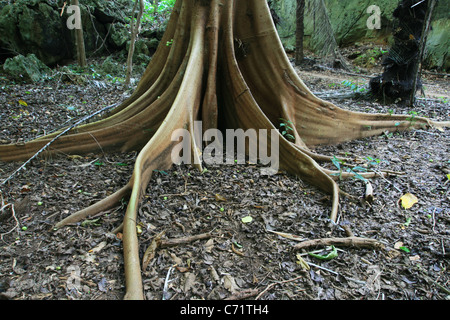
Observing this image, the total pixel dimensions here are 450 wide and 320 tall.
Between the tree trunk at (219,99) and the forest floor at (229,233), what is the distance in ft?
0.70

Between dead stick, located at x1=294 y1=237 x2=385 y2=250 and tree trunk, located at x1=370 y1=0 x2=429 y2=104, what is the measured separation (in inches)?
184

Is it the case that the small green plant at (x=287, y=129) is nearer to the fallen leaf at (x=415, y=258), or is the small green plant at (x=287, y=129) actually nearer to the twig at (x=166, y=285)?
the fallen leaf at (x=415, y=258)

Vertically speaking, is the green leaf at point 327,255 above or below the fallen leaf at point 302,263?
above

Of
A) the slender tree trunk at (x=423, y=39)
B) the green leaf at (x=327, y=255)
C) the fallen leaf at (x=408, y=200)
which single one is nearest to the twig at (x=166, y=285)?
the green leaf at (x=327, y=255)

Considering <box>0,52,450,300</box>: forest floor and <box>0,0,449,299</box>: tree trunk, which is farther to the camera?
<box>0,0,449,299</box>: tree trunk

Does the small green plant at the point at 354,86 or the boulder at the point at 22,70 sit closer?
the small green plant at the point at 354,86

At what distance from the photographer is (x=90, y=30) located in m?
10.8

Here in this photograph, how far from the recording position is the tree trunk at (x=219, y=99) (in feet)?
10.1

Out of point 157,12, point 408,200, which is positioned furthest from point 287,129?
point 157,12

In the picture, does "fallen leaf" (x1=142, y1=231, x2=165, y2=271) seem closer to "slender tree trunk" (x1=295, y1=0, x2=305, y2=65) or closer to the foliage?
"slender tree trunk" (x1=295, y1=0, x2=305, y2=65)

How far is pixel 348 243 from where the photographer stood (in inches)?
80.7

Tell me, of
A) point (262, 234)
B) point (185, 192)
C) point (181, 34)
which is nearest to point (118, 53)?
point (181, 34)

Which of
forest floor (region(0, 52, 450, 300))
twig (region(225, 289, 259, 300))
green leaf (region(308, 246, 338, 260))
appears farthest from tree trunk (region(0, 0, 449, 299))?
twig (region(225, 289, 259, 300))

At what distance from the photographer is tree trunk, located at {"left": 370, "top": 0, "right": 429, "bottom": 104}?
17.6 ft
